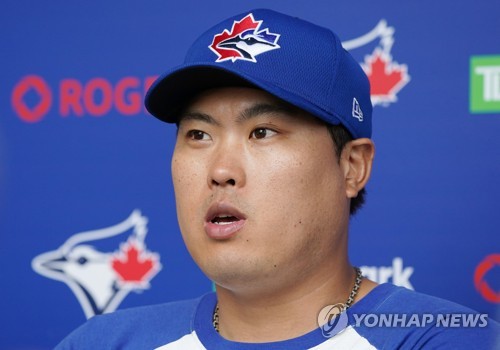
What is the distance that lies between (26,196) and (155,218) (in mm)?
340

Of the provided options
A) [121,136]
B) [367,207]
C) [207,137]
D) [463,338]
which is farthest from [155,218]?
[463,338]

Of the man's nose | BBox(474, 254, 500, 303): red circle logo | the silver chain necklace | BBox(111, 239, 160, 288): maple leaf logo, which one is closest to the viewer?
the man's nose

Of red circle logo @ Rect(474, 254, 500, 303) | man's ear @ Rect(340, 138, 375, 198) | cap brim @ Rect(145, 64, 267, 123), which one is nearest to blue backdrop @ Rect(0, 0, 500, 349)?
red circle logo @ Rect(474, 254, 500, 303)

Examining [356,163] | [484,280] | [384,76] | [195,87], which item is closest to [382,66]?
[384,76]

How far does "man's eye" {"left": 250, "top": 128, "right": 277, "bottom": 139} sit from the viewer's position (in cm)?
115

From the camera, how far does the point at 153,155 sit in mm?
2014

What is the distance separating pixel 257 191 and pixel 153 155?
0.94m

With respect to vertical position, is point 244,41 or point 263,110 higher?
point 244,41

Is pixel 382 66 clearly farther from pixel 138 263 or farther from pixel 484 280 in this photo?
pixel 138 263

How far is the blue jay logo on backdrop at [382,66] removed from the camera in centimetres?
187

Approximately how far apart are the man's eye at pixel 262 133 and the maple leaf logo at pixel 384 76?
0.79 m

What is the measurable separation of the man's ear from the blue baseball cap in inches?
0.8

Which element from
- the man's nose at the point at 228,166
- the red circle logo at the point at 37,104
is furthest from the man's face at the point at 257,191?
the red circle logo at the point at 37,104

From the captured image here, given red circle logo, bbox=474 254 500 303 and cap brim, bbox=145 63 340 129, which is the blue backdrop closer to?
red circle logo, bbox=474 254 500 303
